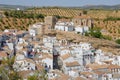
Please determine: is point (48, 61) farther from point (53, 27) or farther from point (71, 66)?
point (53, 27)

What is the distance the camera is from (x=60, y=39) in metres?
51.2

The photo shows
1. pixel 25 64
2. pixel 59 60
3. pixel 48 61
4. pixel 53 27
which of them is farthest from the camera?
pixel 53 27

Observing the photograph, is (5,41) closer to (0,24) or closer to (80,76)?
(80,76)

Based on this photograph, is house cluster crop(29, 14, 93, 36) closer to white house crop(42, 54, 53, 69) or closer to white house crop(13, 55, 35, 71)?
white house crop(42, 54, 53, 69)

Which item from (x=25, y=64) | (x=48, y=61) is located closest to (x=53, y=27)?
(x=48, y=61)

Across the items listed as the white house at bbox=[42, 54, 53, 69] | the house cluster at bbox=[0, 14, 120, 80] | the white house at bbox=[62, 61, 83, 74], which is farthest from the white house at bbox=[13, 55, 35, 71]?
the white house at bbox=[62, 61, 83, 74]

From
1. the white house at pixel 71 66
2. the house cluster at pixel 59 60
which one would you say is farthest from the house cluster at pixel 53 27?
the white house at pixel 71 66

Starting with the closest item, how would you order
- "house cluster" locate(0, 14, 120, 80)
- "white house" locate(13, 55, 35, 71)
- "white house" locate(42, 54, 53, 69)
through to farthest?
"house cluster" locate(0, 14, 120, 80)
"white house" locate(13, 55, 35, 71)
"white house" locate(42, 54, 53, 69)

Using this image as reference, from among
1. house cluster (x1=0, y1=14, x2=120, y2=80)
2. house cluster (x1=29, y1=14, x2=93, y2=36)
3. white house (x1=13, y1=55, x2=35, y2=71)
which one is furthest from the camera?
house cluster (x1=29, y1=14, x2=93, y2=36)

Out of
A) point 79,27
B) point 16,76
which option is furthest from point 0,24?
point 16,76

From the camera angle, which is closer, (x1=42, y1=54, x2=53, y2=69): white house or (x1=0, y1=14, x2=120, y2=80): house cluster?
(x1=0, y1=14, x2=120, y2=80): house cluster

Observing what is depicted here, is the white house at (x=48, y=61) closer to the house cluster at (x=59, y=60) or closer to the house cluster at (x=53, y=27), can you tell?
the house cluster at (x=59, y=60)

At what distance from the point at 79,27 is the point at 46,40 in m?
18.0

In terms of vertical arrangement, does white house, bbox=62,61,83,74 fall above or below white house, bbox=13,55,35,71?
below
